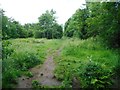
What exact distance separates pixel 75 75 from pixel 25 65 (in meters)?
2.72

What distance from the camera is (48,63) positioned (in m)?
12.3

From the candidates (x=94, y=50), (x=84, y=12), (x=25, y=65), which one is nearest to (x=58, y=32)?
(x=84, y=12)

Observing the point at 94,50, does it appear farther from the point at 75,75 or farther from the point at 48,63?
the point at 75,75

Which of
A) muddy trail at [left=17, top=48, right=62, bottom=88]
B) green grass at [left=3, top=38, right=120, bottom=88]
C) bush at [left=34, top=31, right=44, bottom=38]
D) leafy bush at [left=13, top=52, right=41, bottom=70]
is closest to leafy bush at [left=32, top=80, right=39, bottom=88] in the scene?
muddy trail at [left=17, top=48, right=62, bottom=88]

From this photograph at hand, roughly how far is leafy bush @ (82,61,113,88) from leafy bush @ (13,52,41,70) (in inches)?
128

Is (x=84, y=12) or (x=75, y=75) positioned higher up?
(x=84, y=12)

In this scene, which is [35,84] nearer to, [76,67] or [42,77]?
[42,77]

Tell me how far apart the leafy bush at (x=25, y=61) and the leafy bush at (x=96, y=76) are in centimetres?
325

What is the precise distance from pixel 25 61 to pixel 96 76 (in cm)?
417

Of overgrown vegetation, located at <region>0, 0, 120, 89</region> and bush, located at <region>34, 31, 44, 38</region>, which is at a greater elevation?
bush, located at <region>34, 31, 44, 38</region>

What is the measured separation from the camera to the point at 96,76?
29.9ft

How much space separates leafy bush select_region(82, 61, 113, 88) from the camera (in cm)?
877

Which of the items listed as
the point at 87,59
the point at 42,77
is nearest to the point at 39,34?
the point at 87,59

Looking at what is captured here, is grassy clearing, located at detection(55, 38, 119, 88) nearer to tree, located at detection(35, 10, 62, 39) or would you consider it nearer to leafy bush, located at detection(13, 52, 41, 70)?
leafy bush, located at detection(13, 52, 41, 70)
